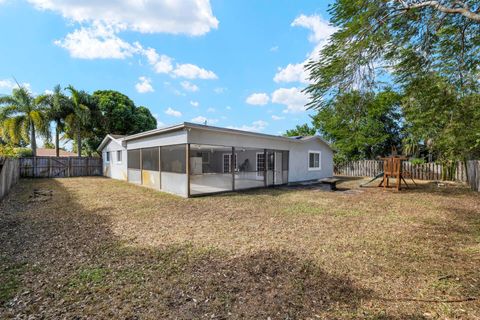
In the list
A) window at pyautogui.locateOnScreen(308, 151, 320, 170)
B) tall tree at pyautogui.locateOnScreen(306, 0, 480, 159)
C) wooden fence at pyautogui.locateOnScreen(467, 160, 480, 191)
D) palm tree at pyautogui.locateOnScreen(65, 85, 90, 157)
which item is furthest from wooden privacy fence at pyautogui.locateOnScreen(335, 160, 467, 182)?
palm tree at pyautogui.locateOnScreen(65, 85, 90, 157)

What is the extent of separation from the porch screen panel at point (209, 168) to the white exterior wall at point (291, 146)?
0.72 m

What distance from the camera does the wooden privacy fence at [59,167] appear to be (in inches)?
632

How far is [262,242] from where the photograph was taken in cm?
428

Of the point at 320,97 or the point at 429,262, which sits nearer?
the point at 429,262

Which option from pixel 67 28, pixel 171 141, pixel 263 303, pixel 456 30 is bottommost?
pixel 263 303

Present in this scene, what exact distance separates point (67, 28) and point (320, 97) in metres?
11.4

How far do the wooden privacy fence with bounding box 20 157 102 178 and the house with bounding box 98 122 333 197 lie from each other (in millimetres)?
1284

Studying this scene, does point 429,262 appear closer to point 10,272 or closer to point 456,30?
point 456,30

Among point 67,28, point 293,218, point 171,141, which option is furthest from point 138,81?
point 293,218

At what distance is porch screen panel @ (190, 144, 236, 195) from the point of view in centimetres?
1036

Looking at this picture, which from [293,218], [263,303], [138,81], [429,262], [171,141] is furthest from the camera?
[138,81]

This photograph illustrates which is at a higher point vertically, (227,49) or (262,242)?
(227,49)

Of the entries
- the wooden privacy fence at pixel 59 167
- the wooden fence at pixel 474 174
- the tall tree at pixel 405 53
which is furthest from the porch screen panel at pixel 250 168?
the wooden privacy fence at pixel 59 167

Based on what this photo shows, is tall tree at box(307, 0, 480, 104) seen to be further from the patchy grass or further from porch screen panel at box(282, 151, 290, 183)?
porch screen panel at box(282, 151, 290, 183)
